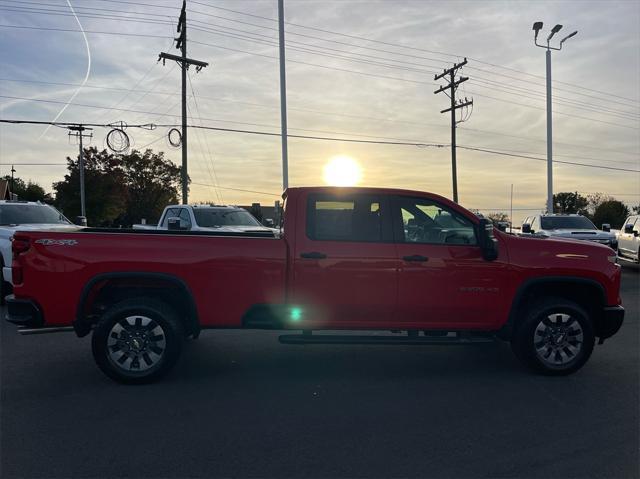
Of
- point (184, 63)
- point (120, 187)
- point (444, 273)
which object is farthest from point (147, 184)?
point (444, 273)

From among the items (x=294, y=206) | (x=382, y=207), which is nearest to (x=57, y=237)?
(x=294, y=206)

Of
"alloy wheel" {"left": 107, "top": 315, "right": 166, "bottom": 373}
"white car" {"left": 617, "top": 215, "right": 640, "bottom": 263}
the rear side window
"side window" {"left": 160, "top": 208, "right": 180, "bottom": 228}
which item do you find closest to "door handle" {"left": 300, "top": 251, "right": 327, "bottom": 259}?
the rear side window

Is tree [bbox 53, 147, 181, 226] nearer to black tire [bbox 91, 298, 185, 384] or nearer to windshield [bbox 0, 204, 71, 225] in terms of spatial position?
windshield [bbox 0, 204, 71, 225]

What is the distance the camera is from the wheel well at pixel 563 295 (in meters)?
5.57

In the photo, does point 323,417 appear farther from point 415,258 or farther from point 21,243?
point 21,243

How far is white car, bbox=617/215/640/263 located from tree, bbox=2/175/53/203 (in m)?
92.5

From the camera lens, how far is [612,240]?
15539mm

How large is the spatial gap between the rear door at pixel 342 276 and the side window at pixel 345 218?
0.04 feet

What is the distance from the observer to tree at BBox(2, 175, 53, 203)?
95.7 meters

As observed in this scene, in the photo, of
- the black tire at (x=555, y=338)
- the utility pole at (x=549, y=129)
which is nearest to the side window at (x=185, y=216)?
the black tire at (x=555, y=338)

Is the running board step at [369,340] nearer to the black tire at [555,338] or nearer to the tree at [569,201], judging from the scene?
the black tire at [555,338]

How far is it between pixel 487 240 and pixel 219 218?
348 inches

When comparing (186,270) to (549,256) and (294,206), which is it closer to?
(294,206)

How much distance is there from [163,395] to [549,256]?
165 inches
